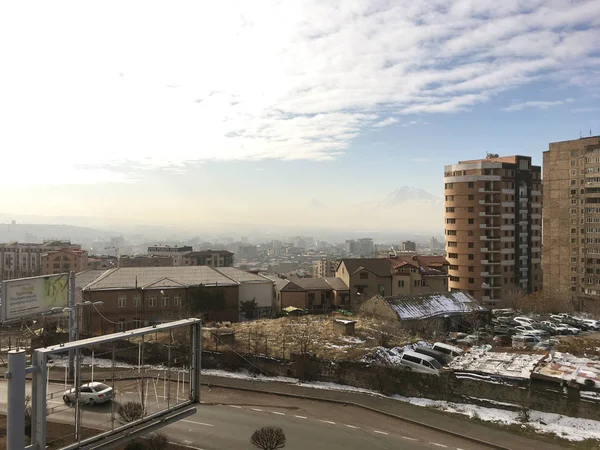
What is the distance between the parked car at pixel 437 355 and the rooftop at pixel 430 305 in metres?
8.14

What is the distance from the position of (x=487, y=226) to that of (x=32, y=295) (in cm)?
5694

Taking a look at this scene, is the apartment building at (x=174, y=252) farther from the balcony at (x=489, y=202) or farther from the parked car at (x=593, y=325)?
the parked car at (x=593, y=325)

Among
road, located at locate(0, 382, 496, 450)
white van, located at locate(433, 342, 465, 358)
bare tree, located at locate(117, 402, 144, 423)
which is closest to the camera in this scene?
bare tree, located at locate(117, 402, 144, 423)

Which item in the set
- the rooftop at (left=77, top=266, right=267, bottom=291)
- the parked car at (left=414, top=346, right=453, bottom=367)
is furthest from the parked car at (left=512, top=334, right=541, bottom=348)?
the rooftop at (left=77, top=266, right=267, bottom=291)

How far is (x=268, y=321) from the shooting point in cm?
3659

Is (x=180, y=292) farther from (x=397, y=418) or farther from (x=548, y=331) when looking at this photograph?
Result: (x=548, y=331)

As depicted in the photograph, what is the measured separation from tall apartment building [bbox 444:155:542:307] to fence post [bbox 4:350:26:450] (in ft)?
203

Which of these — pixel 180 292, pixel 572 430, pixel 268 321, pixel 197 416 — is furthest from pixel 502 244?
pixel 197 416

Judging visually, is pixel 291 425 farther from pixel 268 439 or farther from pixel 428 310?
pixel 428 310

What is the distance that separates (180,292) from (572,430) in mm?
32269

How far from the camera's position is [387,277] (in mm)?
53844

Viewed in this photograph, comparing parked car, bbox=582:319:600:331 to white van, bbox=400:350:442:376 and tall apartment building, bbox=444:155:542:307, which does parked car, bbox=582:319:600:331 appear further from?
white van, bbox=400:350:442:376

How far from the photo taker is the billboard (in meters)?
20.2

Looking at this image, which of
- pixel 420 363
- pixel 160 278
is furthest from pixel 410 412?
pixel 160 278
